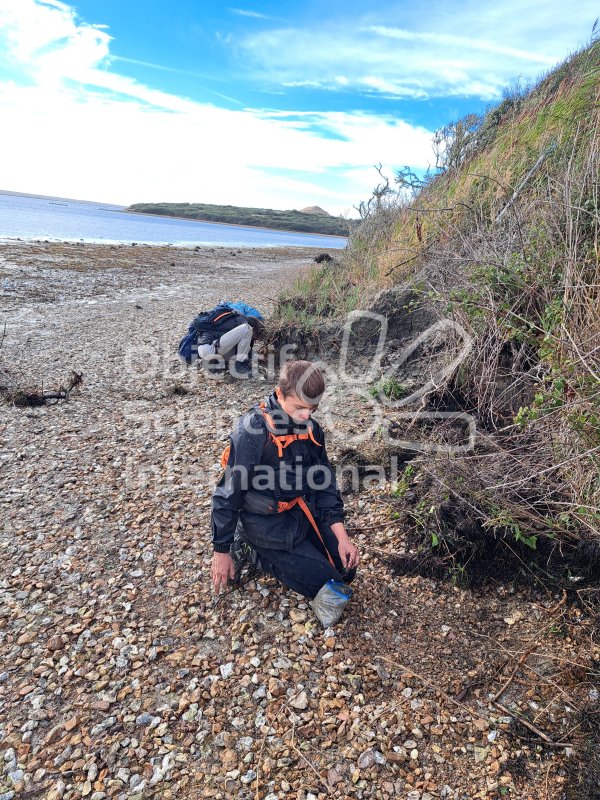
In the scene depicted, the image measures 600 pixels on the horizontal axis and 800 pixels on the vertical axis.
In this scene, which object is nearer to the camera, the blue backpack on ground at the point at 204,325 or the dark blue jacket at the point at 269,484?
the dark blue jacket at the point at 269,484

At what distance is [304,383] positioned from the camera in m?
3.34

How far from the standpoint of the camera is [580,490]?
132 inches

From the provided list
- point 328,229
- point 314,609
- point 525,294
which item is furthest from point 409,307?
point 328,229

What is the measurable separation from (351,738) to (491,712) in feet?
2.78

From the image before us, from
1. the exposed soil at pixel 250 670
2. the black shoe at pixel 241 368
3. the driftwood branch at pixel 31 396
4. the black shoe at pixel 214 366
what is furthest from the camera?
the black shoe at pixel 214 366

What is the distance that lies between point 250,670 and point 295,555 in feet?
2.69

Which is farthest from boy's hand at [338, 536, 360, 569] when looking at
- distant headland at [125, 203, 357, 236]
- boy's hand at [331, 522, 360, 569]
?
distant headland at [125, 203, 357, 236]

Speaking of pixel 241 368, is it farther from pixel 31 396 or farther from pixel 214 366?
pixel 31 396

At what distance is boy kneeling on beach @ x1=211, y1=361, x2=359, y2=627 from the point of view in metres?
3.50

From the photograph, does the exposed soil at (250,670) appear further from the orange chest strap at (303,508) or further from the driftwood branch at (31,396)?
the driftwood branch at (31,396)

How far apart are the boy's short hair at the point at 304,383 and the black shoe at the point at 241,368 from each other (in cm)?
579

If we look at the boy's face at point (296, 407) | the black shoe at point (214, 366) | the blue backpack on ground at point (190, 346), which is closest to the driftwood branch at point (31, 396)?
the blue backpack on ground at point (190, 346)

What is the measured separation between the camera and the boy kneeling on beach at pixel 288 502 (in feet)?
11.5

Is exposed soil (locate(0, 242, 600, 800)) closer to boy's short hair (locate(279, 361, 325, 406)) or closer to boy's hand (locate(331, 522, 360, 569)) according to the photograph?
boy's hand (locate(331, 522, 360, 569))
